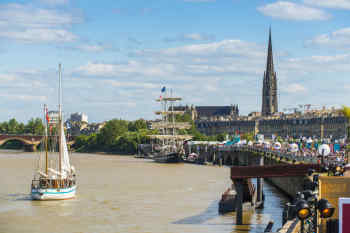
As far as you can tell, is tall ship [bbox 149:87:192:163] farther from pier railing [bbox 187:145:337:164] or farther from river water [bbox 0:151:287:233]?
river water [bbox 0:151:287:233]

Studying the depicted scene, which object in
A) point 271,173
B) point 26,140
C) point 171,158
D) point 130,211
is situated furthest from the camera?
point 26,140

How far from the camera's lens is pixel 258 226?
3297 centimetres

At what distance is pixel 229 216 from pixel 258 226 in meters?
3.60

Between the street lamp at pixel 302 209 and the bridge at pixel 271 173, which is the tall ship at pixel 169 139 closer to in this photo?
the bridge at pixel 271 173

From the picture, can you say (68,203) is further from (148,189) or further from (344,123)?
(344,123)

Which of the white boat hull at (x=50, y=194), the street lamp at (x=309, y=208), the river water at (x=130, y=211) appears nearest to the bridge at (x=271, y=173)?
the river water at (x=130, y=211)

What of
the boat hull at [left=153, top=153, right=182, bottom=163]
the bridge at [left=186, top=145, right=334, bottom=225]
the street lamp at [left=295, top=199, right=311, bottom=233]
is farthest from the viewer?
the boat hull at [left=153, top=153, right=182, bottom=163]

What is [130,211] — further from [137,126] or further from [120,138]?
[137,126]

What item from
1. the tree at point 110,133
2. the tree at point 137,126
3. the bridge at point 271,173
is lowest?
the bridge at point 271,173

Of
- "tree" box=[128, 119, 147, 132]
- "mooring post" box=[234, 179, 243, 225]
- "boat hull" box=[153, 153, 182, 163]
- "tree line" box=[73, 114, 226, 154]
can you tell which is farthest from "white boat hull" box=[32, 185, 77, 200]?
"tree" box=[128, 119, 147, 132]

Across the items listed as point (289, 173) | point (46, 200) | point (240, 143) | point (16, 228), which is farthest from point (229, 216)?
point (240, 143)

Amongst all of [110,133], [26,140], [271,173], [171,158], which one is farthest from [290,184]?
[26,140]

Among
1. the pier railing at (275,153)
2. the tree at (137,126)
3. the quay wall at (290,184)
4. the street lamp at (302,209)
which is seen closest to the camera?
the street lamp at (302,209)

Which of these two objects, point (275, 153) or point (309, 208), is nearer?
point (309, 208)
